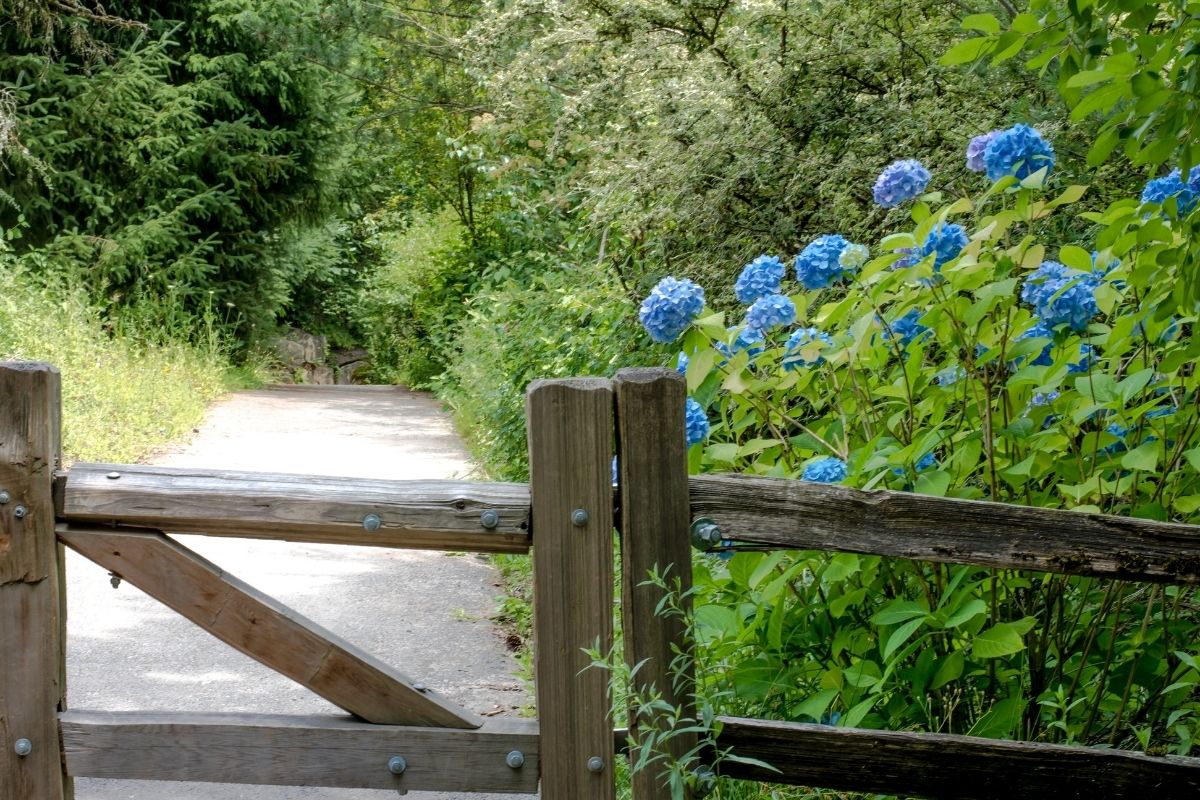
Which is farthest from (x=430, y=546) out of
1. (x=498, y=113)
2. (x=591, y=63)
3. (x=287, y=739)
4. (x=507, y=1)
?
(x=507, y=1)

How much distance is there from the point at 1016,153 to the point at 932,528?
104 centimetres

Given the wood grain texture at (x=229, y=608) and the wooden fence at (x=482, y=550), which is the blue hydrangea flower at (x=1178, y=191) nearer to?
the wooden fence at (x=482, y=550)

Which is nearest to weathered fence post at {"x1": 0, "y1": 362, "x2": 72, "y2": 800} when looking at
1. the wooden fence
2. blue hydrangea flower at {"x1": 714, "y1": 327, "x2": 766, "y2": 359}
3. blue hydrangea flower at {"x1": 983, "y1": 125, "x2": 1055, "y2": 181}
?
the wooden fence

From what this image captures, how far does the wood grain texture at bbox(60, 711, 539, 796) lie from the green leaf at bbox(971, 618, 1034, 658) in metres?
1.13

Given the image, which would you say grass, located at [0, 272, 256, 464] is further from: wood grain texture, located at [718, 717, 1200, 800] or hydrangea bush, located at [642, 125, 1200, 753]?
wood grain texture, located at [718, 717, 1200, 800]

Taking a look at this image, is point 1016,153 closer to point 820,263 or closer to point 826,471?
point 820,263

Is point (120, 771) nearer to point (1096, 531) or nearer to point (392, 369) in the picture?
point (1096, 531)

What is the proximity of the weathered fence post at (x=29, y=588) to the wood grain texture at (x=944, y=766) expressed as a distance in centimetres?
153

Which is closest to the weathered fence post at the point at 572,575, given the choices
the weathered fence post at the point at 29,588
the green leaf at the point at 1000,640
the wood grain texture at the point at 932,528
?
the wood grain texture at the point at 932,528

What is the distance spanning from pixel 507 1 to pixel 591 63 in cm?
568

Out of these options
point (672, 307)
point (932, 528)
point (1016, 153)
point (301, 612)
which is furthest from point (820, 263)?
point (301, 612)

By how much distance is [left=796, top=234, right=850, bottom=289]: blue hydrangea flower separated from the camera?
306cm

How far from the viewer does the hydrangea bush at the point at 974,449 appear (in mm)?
2885

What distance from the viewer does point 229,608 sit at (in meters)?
2.54
